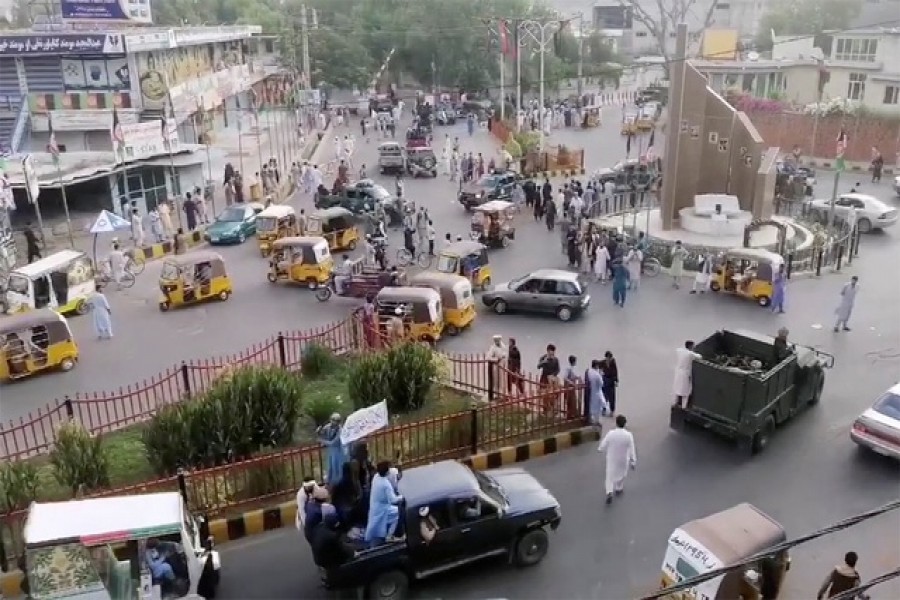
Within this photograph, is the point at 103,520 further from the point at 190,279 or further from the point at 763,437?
the point at 190,279

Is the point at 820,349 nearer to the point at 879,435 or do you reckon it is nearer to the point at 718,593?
the point at 879,435

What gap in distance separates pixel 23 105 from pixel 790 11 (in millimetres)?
66817

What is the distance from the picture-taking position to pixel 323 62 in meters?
60.9

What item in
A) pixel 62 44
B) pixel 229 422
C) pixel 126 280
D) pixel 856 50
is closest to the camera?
pixel 229 422

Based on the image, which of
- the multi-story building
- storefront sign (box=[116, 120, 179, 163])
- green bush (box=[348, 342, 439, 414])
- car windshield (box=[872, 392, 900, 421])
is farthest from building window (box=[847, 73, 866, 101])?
green bush (box=[348, 342, 439, 414])

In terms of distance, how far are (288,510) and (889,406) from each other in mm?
9212

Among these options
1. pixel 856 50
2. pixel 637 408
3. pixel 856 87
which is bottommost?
pixel 637 408

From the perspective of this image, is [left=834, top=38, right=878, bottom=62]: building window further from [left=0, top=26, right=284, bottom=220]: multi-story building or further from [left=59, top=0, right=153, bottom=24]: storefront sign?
[left=59, top=0, right=153, bottom=24]: storefront sign

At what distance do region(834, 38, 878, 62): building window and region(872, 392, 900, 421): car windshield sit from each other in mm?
37388

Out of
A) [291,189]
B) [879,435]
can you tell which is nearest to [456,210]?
[291,189]

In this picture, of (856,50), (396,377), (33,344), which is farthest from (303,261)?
(856,50)

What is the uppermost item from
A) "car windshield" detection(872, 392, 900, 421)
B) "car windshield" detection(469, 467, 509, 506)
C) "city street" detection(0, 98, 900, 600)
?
"car windshield" detection(469, 467, 509, 506)

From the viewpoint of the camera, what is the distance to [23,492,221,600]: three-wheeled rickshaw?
330 inches

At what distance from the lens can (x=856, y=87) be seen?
145ft
